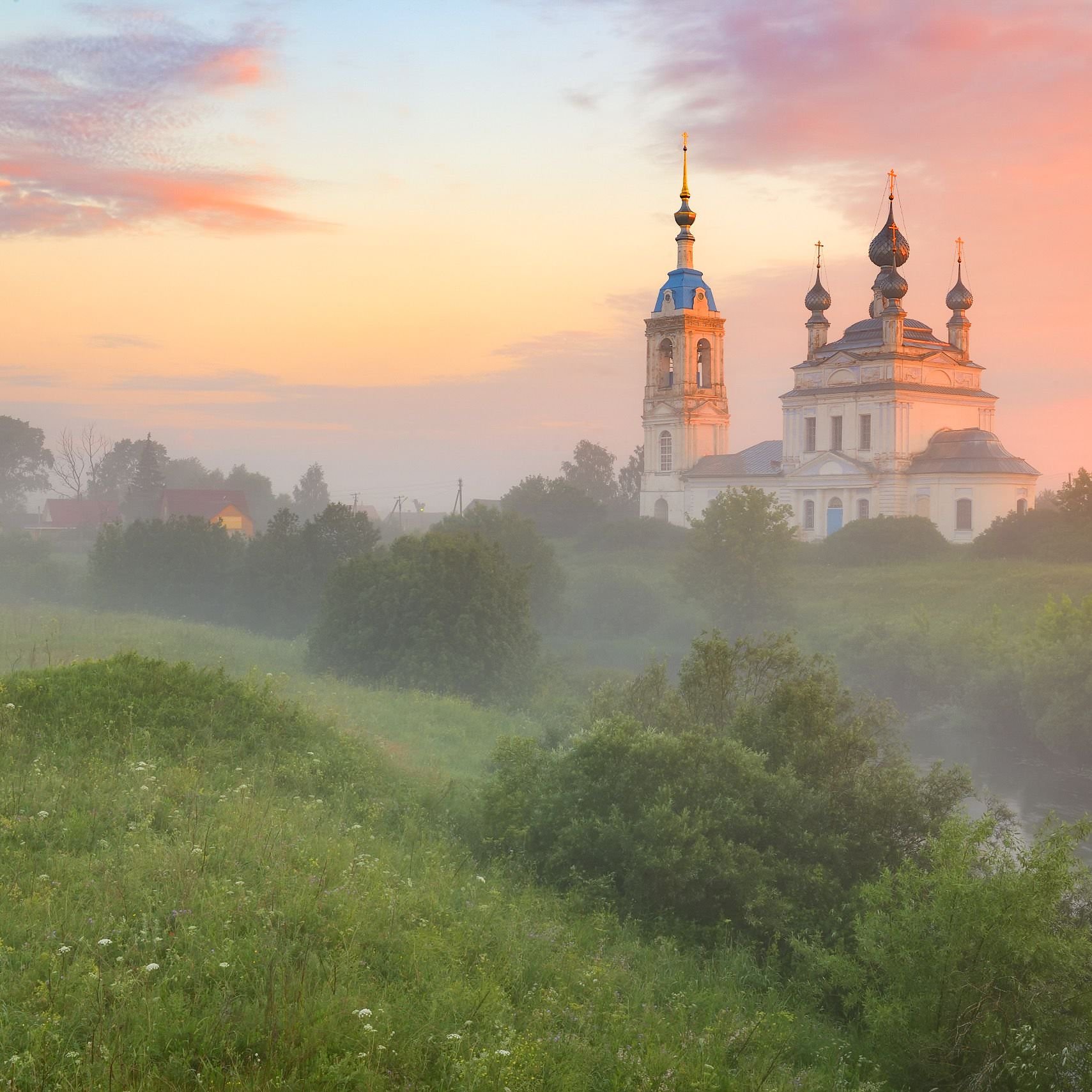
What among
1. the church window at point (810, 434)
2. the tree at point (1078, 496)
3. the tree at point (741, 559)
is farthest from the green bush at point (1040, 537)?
the church window at point (810, 434)

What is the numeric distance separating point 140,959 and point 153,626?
3763 centimetres

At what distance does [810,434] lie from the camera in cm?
7119

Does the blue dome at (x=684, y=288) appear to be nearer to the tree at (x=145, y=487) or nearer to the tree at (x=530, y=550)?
the tree at (x=530, y=550)

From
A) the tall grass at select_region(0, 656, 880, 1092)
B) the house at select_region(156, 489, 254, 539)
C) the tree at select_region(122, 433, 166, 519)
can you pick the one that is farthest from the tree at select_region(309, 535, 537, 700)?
the tree at select_region(122, 433, 166, 519)

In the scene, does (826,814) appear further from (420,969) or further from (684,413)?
(684,413)

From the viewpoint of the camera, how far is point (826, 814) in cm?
1502

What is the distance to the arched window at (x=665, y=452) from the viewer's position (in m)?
80.1

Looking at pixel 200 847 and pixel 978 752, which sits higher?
pixel 200 847

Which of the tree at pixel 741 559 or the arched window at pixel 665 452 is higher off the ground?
the arched window at pixel 665 452

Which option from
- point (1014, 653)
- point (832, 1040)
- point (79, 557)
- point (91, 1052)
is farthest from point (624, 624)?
point (91, 1052)

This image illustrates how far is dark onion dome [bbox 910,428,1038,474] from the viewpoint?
63.6 meters

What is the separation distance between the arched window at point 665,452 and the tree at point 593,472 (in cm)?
3249

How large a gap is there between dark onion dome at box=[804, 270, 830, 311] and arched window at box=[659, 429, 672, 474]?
14027 mm

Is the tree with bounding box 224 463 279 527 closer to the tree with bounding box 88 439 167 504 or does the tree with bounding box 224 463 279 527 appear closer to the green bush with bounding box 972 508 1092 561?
the tree with bounding box 88 439 167 504
